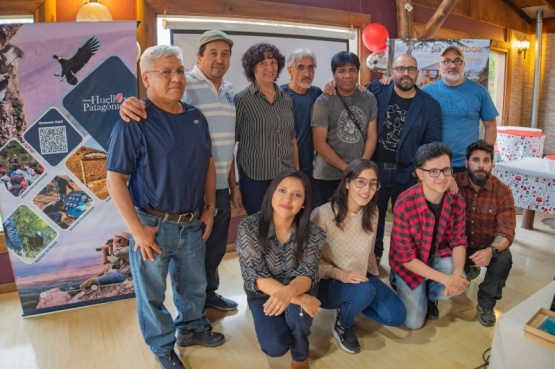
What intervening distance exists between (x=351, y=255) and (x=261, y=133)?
0.80m

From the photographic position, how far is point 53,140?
239 cm

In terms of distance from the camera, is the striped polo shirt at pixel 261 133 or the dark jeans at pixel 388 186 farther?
the dark jeans at pixel 388 186

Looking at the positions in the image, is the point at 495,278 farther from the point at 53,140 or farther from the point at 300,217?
the point at 53,140

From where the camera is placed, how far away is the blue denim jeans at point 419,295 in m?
2.32

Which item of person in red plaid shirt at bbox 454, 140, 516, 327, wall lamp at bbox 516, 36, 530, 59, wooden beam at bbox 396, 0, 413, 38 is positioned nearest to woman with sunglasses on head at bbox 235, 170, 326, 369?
person in red plaid shirt at bbox 454, 140, 516, 327

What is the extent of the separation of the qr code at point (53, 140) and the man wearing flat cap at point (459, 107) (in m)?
2.33

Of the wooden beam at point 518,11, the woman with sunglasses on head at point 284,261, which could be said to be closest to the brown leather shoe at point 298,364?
the woman with sunglasses on head at point 284,261

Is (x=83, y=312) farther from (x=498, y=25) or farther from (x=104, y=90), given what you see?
(x=498, y=25)

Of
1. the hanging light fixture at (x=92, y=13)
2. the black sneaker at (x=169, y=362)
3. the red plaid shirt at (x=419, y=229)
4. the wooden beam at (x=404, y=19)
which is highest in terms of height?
the wooden beam at (x=404, y=19)

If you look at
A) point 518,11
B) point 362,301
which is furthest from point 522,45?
point 362,301

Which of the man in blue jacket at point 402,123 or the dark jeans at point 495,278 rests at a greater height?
the man in blue jacket at point 402,123

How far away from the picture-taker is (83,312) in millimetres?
2566

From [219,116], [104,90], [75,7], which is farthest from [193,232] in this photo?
[75,7]

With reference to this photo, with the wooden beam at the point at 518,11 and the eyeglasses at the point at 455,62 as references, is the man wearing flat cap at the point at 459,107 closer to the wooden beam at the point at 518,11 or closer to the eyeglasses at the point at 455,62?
the eyeglasses at the point at 455,62
